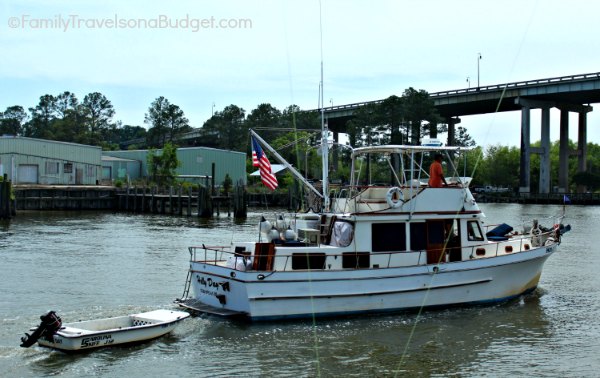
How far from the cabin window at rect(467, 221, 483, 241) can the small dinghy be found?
29.2 feet

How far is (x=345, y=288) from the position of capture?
19.3 metres

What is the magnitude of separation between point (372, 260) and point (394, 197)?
1940mm

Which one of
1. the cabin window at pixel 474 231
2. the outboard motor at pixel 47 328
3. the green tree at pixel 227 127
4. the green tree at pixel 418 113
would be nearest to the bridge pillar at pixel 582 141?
the green tree at pixel 418 113

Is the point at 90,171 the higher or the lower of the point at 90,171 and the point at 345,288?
the higher

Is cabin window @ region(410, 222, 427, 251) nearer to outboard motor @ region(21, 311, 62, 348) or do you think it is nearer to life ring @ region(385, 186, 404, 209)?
life ring @ region(385, 186, 404, 209)

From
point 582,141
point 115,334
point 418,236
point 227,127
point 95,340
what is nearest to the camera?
point 95,340

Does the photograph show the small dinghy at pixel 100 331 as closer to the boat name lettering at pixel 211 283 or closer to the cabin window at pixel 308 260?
the boat name lettering at pixel 211 283

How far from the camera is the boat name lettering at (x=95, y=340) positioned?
53.9ft

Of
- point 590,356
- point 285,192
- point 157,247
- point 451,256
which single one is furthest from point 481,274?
point 285,192

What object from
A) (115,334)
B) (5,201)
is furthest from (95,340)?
(5,201)

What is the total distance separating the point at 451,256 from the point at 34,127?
135164mm

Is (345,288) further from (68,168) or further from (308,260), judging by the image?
(68,168)

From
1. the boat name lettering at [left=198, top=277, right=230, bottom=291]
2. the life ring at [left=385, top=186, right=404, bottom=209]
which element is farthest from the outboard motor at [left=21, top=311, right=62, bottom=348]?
the life ring at [left=385, top=186, right=404, bottom=209]

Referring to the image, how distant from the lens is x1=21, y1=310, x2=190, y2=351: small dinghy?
1631 centimetres
